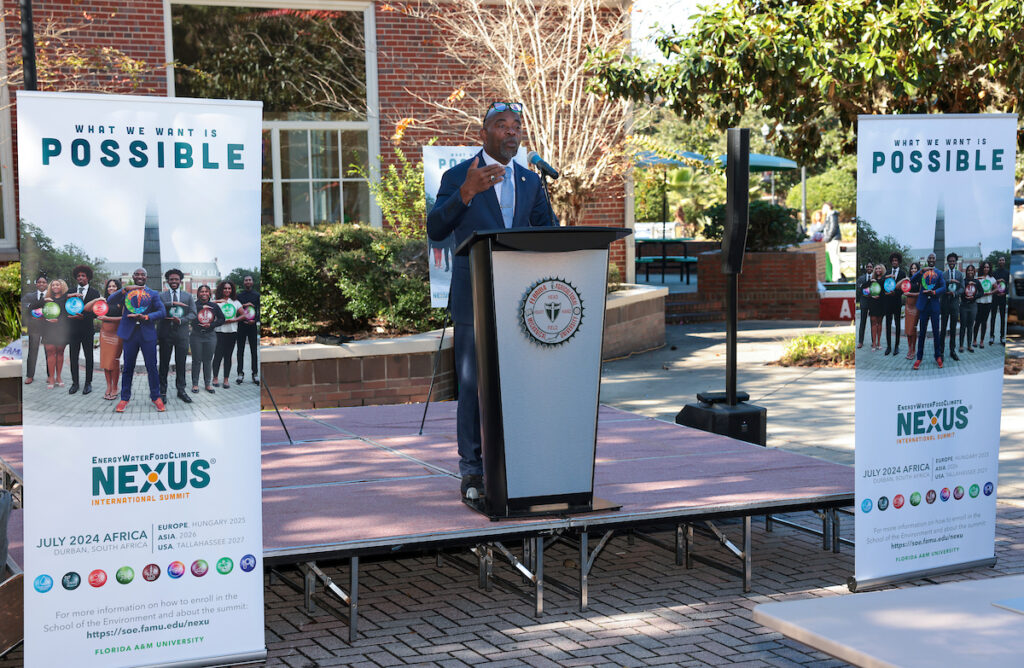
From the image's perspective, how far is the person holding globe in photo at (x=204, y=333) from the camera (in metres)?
4.16

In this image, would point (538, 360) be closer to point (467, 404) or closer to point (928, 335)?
point (467, 404)

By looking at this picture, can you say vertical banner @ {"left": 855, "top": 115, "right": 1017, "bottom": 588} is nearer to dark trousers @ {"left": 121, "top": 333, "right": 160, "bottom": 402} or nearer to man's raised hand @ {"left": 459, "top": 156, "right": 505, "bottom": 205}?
man's raised hand @ {"left": 459, "top": 156, "right": 505, "bottom": 205}

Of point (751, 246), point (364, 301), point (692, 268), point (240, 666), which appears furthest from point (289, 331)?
point (692, 268)

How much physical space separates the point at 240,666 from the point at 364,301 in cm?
644

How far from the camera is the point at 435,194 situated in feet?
31.1

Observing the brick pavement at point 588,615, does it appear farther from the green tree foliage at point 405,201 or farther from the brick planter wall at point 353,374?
the green tree foliage at point 405,201

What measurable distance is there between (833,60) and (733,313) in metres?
4.33

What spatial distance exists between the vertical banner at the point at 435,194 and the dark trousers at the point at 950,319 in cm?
452

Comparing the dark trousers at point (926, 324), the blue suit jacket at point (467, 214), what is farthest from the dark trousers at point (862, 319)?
the blue suit jacket at point (467, 214)

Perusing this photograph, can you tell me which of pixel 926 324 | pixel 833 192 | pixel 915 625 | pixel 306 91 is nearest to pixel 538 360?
pixel 926 324

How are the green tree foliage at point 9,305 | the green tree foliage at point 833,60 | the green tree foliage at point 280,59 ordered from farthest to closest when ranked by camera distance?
the green tree foliage at point 280,59
the green tree foliage at point 9,305
the green tree foliage at point 833,60

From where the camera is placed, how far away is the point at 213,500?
13.8 feet

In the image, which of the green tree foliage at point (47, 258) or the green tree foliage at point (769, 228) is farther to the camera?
the green tree foliage at point (769, 228)

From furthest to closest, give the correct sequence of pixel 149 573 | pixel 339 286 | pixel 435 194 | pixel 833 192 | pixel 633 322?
Answer: pixel 833 192 < pixel 633 322 < pixel 339 286 < pixel 435 194 < pixel 149 573
